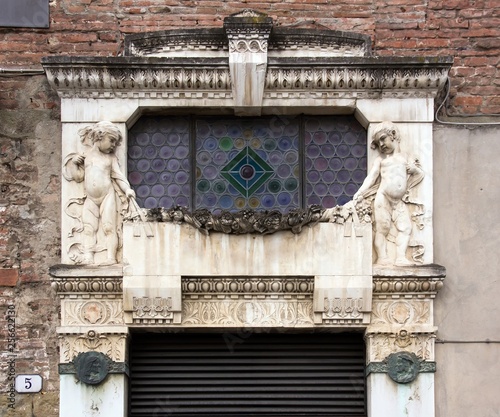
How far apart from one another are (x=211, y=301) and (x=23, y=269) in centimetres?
170

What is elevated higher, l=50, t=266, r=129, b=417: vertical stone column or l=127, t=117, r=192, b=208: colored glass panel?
l=127, t=117, r=192, b=208: colored glass panel

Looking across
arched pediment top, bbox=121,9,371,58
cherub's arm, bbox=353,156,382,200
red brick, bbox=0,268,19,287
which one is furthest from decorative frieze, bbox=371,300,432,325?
red brick, bbox=0,268,19,287

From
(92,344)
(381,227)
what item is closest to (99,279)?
(92,344)

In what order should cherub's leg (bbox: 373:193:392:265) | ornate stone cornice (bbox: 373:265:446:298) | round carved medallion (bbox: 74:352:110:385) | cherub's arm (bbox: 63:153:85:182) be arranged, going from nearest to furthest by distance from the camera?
round carved medallion (bbox: 74:352:110:385), ornate stone cornice (bbox: 373:265:446:298), cherub's leg (bbox: 373:193:392:265), cherub's arm (bbox: 63:153:85:182)

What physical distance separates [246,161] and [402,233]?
1.56 m

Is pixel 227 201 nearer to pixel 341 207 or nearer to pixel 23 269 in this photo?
pixel 341 207

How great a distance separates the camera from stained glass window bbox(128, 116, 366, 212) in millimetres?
11477

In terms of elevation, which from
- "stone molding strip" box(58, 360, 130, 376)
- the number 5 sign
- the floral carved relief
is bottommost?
the number 5 sign

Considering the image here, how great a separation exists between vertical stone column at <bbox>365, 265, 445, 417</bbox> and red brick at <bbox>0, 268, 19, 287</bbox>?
10.3ft

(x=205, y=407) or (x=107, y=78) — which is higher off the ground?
(x=107, y=78)

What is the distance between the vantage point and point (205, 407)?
36.7 feet

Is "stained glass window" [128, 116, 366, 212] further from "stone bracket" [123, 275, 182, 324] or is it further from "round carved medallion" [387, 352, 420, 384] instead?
"round carved medallion" [387, 352, 420, 384]

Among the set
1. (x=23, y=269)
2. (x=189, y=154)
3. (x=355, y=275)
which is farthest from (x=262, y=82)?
(x=23, y=269)

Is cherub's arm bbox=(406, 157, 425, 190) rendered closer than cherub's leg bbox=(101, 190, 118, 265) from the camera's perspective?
No
